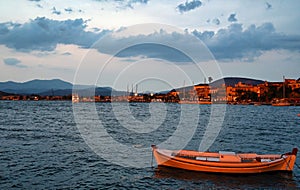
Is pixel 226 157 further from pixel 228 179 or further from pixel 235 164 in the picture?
pixel 228 179

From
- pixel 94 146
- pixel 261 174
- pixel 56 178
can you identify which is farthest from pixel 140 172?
pixel 94 146

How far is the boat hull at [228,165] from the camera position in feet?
62.8

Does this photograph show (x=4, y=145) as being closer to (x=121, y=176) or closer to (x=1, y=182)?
(x=1, y=182)

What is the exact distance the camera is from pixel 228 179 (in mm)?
18641

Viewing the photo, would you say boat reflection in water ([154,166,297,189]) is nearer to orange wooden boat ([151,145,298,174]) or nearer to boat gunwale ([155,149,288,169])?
orange wooden boat ([151,145,298,174])

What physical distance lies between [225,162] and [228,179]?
3.46ft

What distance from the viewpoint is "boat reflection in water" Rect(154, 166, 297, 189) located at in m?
17.6

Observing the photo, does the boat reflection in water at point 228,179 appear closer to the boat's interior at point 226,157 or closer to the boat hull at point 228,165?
the boat hull at point 228,165

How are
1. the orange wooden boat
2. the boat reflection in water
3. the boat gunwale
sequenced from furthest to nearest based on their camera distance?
the orange wooden boat
the boat gunwale
the boat reflection in water

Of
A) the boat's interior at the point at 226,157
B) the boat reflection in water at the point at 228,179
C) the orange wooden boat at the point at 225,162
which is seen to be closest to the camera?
the boat reflection in water at the point at 228,179

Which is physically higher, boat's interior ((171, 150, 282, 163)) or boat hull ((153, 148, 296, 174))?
boat's interior ((171, 150, 282, 163))

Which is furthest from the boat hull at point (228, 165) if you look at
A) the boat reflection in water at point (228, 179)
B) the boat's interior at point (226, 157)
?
the boat's interior at point (226, 157)

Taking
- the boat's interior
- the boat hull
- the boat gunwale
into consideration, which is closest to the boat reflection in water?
the boat hull

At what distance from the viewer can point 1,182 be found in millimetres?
17281
